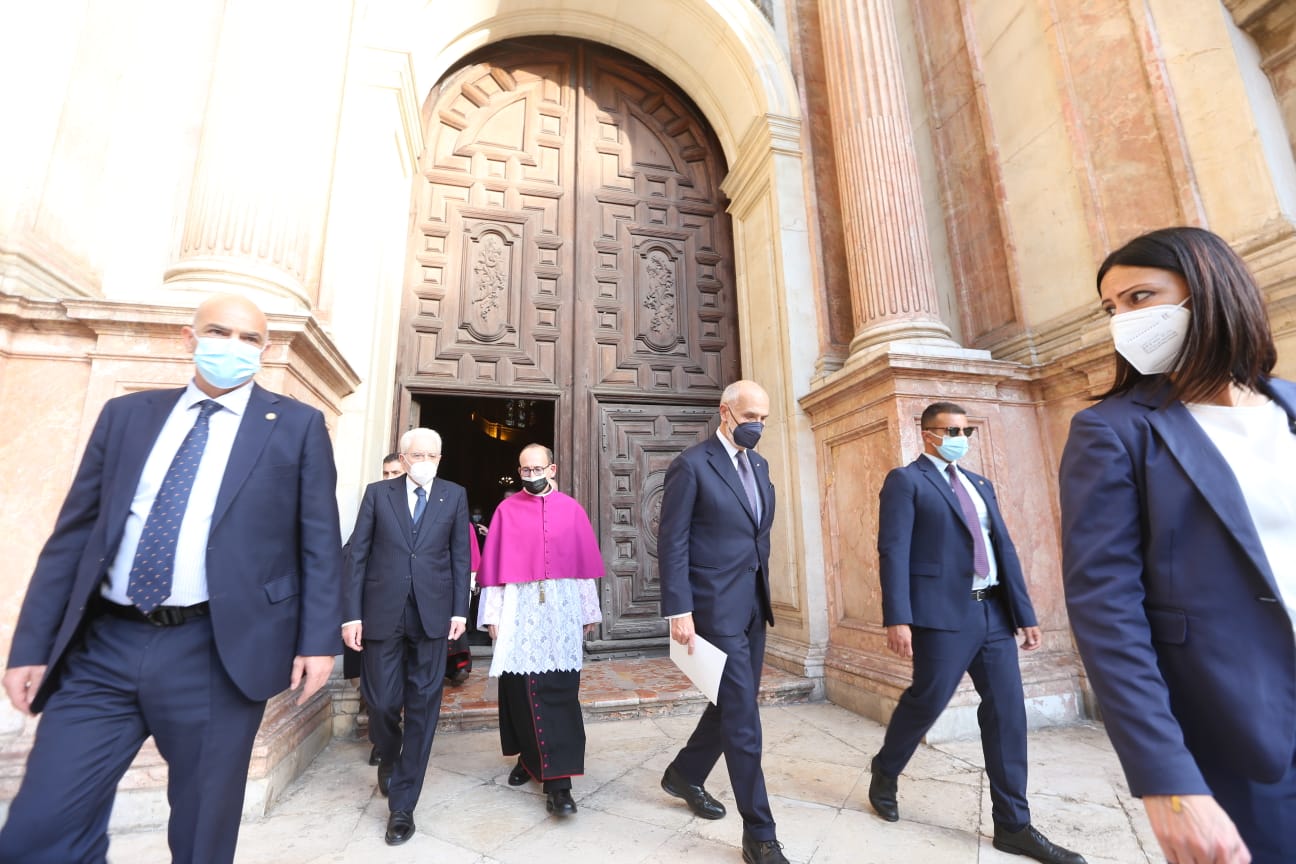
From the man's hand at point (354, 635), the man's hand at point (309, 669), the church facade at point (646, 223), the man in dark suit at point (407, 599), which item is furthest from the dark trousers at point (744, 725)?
the church facade at point (646, 223)

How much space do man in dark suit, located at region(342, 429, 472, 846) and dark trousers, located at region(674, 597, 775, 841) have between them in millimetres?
1291

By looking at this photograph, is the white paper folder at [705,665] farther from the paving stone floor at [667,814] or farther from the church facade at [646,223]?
the church facade at [646,223]

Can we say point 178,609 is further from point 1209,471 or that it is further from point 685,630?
point 1209,471

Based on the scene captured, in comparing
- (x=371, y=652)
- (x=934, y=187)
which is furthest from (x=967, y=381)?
(x=371, y=652)

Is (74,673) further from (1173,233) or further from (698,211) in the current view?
(698,211)

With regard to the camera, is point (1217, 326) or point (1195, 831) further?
point (1217, 326)

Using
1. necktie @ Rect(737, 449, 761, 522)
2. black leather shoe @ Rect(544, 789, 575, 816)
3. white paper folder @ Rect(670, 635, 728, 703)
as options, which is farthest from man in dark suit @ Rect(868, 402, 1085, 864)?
black leather shoe @ Rect(544, 789, 575, 816)

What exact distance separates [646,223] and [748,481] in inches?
181

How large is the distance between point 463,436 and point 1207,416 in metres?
10.2

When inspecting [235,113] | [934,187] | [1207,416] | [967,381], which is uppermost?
[934,187]

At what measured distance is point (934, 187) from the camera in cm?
636

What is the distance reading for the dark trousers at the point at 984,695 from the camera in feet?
8.39

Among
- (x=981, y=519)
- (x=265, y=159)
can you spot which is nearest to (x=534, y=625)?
(x=981, y=519)

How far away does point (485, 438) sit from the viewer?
423 inches
